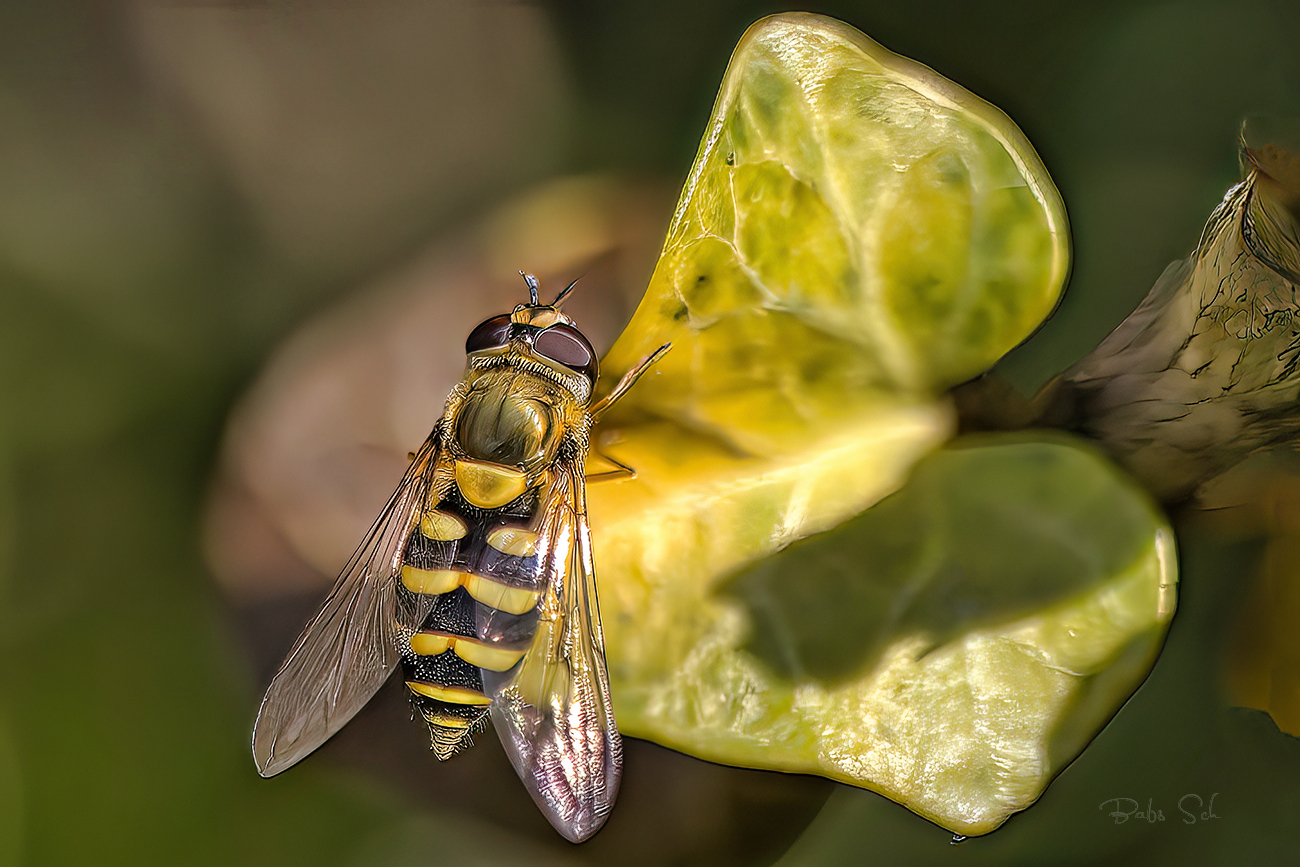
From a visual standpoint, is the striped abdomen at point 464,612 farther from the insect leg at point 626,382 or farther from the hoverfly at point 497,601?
the insect leg at point 626,382

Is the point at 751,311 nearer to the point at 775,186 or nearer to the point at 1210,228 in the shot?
the point at 775,186

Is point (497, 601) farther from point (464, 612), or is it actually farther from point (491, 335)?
point (491, 335)

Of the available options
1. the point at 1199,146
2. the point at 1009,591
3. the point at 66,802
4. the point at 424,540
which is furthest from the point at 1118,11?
the point at 66,802

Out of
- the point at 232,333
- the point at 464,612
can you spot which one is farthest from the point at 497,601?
the point at 232,333

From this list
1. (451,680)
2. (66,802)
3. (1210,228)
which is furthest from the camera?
(66,802)

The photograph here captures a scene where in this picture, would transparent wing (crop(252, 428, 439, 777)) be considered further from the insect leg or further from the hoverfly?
the insect leg

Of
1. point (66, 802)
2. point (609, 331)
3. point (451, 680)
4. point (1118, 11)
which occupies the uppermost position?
point (1118, 11)

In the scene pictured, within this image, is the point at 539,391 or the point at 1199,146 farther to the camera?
the point at 539,391
